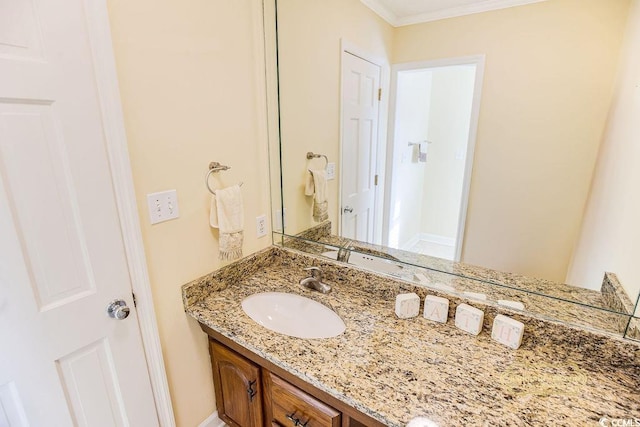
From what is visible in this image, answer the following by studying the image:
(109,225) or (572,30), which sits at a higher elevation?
(572,30)

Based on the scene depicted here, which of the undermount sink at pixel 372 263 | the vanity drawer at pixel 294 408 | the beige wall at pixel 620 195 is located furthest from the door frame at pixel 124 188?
the beige wall at pixel 620 195

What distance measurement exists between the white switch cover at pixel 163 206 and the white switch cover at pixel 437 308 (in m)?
1.02

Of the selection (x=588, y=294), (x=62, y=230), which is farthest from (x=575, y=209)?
(x=62, y=230)

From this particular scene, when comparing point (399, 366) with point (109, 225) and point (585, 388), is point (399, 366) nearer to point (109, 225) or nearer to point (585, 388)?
point (585, 388)

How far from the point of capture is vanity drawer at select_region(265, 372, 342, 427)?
91 cm

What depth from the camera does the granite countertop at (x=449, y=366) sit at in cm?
76

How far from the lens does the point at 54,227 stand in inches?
33.9

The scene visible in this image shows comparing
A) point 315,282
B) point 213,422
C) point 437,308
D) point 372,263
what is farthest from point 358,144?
point 213,422

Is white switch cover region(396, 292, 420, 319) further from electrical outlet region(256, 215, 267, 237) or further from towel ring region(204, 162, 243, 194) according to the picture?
towel ring region(204, 162, 243, 194)

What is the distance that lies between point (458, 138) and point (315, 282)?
872 mm

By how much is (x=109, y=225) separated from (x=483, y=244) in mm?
1346

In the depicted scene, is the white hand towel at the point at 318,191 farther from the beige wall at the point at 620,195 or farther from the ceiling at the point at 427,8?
the beige wall at the point at 620,195

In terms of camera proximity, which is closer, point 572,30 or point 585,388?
point 585,388

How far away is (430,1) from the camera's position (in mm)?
1131
